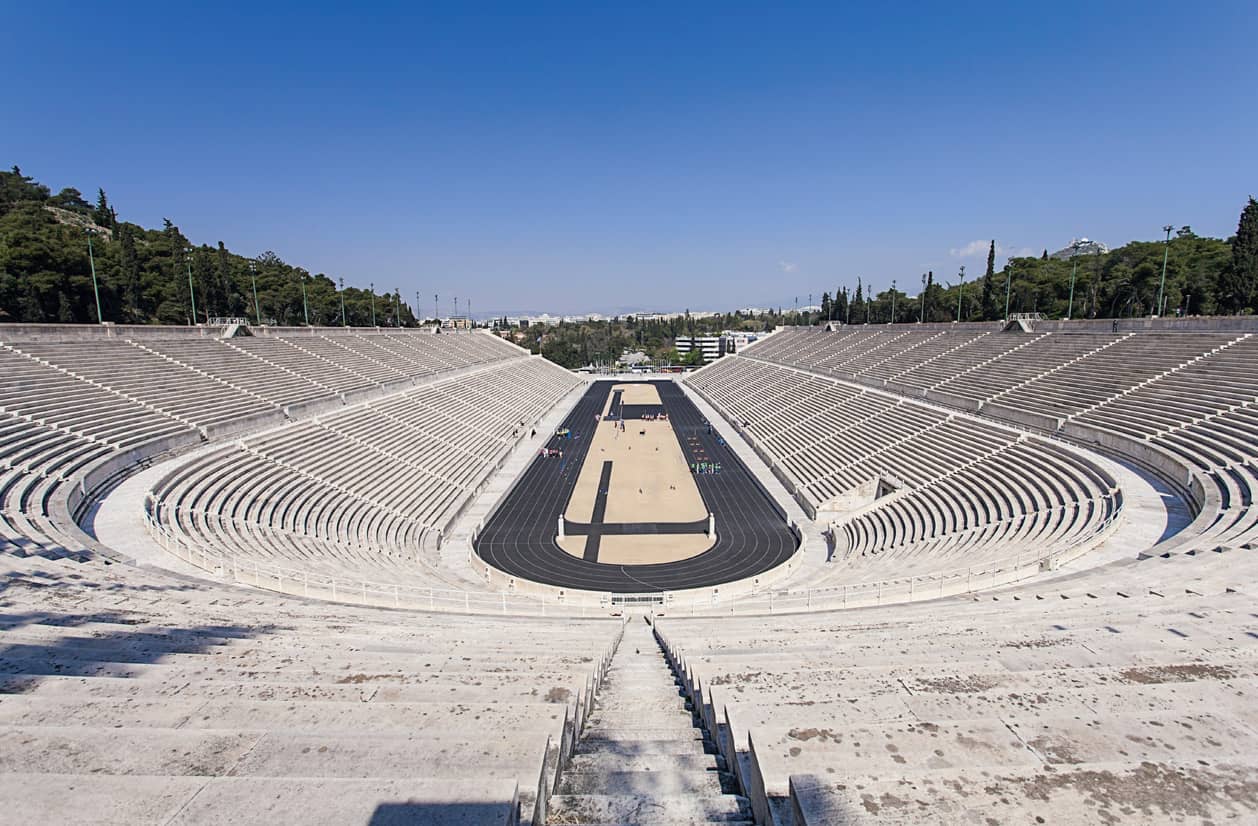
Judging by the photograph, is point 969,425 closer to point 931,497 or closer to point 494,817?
point 931,497

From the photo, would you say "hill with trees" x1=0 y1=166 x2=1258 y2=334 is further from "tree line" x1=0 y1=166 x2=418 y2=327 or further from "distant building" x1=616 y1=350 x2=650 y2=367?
"distant building" x1=616 y1=350 x2=650 y2=367

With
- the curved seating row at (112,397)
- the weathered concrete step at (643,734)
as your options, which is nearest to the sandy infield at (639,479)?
the curved seating row at (112,397)

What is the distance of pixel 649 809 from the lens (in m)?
3.41

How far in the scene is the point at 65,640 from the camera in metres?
5.70

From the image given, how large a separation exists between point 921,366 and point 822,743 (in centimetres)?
4135

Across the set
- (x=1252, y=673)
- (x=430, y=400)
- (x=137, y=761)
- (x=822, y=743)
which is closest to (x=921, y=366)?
(x=430, y=400)

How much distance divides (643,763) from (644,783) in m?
0.40

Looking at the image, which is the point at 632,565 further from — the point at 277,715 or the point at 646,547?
the point at 277,715

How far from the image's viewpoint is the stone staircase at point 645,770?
3.35 meters

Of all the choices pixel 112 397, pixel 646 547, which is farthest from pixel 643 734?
pixel 112 397

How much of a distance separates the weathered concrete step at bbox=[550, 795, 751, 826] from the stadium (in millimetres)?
22

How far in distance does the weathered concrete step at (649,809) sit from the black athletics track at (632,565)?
14517 millimetres

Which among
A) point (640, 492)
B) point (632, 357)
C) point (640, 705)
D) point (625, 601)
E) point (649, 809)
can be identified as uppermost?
point (649, 809)

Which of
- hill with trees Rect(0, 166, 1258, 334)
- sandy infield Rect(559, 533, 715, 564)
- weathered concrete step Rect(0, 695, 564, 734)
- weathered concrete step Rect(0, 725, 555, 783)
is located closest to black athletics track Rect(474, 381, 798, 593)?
sandy infield Rect(559, 533, 715, 564)
